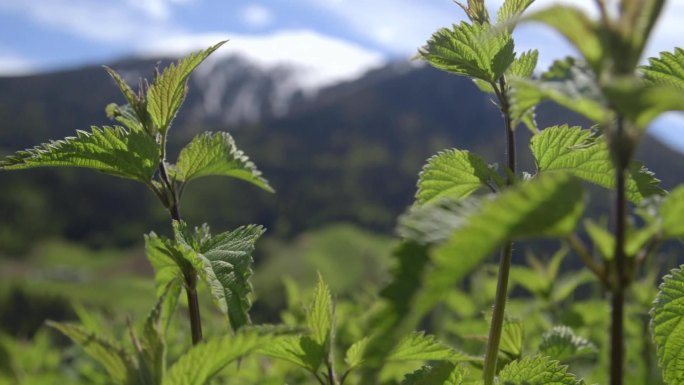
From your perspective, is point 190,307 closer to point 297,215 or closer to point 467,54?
point 467,54

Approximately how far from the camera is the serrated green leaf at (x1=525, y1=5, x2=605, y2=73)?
83 centimetres

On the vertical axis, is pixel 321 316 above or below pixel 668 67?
below

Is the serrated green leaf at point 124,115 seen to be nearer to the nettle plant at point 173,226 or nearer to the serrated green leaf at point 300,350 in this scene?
the nettle plant at point 173,226

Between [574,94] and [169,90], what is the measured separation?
3.40 feet

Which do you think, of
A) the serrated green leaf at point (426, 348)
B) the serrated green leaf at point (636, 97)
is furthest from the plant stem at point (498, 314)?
the serrated green leaf at point (636, 97)

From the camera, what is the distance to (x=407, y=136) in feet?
522

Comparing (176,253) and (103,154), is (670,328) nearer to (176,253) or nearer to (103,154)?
(176,253)

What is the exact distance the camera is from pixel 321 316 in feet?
4.73

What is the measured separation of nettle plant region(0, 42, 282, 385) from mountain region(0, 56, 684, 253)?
91.8 metres

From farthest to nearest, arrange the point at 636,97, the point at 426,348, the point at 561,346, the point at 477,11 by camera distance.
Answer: the point at 561,346 → the point at 477,11 → the point at 426,348 → the point at 636,97

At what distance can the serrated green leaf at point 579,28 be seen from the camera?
2.73ft

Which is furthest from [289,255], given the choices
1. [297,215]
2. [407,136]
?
[407,136]

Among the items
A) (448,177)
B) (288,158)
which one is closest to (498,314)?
(448,177)

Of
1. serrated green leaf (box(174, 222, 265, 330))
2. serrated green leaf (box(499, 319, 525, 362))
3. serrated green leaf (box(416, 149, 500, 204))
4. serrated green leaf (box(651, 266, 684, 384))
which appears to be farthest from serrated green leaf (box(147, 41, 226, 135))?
serrated green leaf (box(651, 266, 684, 384))
